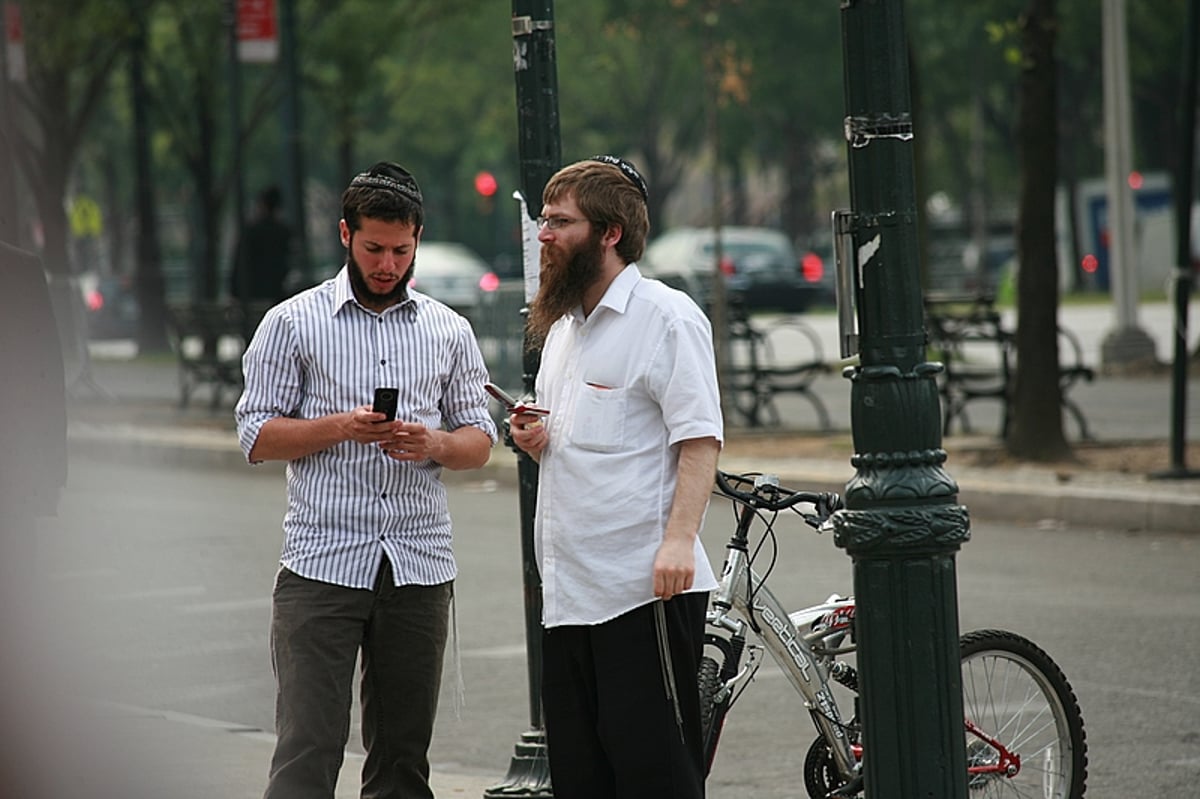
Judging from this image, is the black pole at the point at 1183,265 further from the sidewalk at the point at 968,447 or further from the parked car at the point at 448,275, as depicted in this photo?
the parked car at the point at 448,275

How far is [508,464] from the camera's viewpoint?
15.2 meters

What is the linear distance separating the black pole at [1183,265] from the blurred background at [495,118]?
5412 mm

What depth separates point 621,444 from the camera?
173 inches

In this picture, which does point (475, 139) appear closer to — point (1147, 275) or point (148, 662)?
point (1147, 275)

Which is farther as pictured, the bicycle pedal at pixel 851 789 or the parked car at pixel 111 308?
the parked car at pixel 111 308

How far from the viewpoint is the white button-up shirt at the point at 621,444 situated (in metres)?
4.36

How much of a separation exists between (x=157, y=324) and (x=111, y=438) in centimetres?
1466

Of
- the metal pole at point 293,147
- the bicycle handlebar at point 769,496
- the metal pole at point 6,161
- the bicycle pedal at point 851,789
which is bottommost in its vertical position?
the bicycle pedal at point 851,789

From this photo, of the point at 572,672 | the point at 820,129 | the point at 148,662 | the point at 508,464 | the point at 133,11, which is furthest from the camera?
the point at 820,129

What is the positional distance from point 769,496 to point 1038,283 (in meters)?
8.86

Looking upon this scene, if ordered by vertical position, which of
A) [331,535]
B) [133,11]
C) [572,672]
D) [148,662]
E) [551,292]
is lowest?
[148,662]

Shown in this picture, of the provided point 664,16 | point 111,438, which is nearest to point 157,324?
point 111,438

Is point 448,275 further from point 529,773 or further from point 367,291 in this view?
point 367,291

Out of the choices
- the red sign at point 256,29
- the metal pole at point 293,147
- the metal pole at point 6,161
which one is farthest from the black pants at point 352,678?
the red sign at point 256,29
